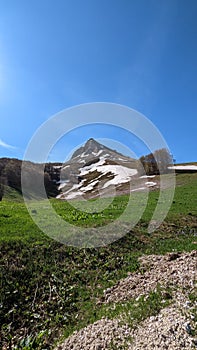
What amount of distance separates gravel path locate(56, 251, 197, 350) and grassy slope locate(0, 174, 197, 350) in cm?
55

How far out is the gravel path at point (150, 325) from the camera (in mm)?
6286

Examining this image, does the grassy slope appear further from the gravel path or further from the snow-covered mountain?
the snow-covered mountain

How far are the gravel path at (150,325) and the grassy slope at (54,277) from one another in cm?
55

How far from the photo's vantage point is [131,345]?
21.2 ft

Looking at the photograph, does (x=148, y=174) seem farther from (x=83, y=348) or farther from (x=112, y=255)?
(x=83, y=348)

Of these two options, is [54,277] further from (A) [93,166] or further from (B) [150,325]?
(A) [93,166]

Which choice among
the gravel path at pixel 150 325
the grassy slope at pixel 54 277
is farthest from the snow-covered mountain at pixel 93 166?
the gravel path at pixel 150 325

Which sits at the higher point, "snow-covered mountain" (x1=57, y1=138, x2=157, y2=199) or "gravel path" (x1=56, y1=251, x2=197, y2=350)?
"snow-covered mountain" (x1=57, y1=138, x2=157, y2=199)

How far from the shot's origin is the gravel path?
6.29m

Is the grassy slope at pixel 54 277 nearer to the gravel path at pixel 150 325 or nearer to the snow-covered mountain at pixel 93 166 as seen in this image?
the gravel path at pixel 150 325

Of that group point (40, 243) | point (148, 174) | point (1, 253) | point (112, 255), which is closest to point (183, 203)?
point (112, 255)

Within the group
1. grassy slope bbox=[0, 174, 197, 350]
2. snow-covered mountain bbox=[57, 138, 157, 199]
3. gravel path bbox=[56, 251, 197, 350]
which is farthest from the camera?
snow-covered mountain bbox=[57, 138, 157, 199]

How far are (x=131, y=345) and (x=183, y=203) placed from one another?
25.0 metres

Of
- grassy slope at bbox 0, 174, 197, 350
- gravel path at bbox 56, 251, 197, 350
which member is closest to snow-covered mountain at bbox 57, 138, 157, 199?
grassy slope at bbox 0, 174, 197, 350
